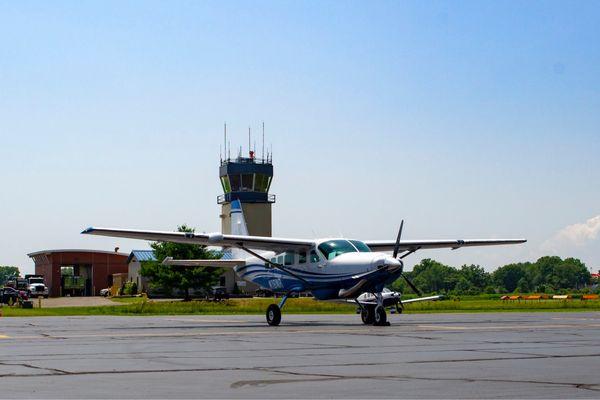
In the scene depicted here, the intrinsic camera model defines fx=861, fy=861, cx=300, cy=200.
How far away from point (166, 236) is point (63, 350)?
43.8ft

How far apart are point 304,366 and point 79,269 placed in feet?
363

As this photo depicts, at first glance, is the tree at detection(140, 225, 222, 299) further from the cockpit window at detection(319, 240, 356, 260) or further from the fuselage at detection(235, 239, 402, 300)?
the cockpit window at detection(319, 240, 356, 260)

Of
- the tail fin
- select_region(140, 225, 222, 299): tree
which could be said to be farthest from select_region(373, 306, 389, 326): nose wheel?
select_region(140, 225, 222, 299): tree

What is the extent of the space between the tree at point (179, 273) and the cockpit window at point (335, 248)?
200 feet

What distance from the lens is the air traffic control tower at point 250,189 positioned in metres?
104

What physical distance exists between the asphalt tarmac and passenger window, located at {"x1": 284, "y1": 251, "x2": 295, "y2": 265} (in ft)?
29.5

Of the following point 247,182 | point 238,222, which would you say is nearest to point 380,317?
point 238,222

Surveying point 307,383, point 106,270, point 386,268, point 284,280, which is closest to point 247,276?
point 284,280

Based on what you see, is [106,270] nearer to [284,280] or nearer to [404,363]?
[284,280]

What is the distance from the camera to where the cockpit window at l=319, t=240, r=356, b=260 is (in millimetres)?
28219

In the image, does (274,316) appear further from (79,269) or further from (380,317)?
(79,269)

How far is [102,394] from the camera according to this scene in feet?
31.7

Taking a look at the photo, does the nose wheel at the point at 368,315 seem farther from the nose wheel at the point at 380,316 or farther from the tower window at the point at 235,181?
the tower window at the point at 235,181

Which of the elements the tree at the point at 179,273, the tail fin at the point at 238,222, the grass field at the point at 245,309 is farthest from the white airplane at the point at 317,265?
the tree at the point at 179,273
